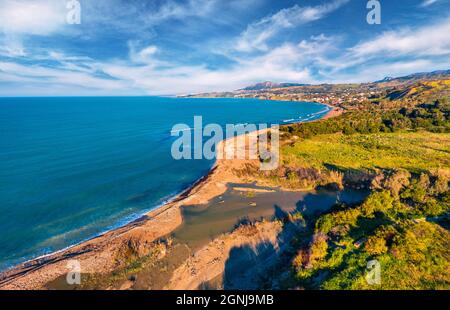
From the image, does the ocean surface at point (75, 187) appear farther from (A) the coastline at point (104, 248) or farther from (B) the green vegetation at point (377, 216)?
(B) the green vegetation at point (377, 216)

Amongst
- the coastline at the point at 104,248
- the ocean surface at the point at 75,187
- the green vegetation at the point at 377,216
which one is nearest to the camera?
the green vegetation at the point at 377,216

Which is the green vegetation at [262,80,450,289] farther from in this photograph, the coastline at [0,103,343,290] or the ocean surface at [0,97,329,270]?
the ocean surface at [0,97,329,270]

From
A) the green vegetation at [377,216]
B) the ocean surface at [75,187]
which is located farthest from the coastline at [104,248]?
the green vegetation at [377,216]

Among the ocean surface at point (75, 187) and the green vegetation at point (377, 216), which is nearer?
the green vegetation at point (377, 216)

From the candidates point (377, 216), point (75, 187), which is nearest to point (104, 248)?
point (75, 187)

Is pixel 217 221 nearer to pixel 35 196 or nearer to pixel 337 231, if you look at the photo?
pixel 337 231

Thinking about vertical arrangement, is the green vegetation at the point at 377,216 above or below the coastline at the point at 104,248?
above

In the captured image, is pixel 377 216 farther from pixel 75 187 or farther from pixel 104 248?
pixel 75 187

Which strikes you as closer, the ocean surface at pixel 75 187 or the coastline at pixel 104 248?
the coastline at pixel 104 248

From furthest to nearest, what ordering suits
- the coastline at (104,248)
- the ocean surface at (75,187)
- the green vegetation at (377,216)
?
the ocean surface at (75,187) < the coastline at (104,248) < the green vegetation at (377,216)
